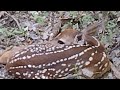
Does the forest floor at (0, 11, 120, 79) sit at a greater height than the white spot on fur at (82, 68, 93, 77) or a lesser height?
greater

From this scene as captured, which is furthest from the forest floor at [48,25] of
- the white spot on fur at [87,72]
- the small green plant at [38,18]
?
the white spot on fur at [87,72]

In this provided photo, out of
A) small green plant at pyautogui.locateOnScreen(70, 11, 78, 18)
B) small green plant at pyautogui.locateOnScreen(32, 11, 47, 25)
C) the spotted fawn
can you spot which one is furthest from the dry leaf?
small green plant at pyautogui.locateOnScreen(70, 11, 78, 18)

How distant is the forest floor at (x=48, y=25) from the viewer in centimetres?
187

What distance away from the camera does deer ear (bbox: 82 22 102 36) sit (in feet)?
6.15

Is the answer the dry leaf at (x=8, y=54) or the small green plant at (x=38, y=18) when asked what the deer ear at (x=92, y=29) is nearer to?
the small green plant at (x=38, y=18)

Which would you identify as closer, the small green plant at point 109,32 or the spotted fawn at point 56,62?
the spotted fawn at point 56,62

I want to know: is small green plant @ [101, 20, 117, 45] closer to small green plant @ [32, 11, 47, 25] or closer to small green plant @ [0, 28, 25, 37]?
small green plant @ [32, 11, 47, 25]

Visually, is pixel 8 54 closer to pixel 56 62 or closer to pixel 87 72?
pixel 56 62

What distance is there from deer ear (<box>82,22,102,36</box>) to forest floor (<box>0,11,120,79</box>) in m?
0.02

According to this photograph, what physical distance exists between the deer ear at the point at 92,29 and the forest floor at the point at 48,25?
0.07 feet

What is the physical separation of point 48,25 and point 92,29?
0.24 metres

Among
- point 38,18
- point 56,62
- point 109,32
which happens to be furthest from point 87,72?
point 38,18

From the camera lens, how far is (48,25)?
190 cm
